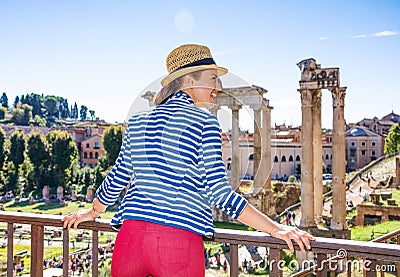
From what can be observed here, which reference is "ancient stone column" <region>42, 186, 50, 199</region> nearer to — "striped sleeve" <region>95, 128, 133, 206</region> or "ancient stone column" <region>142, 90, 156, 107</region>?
"ancient stone column" <region>142, 90, 156, 107</region>

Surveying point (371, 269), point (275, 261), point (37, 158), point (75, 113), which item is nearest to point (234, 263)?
point (275, 261)

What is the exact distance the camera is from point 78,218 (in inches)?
102

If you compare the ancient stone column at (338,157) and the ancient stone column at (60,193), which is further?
the ancient stone column at (60,193)

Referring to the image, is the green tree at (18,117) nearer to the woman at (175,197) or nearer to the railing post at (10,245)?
the railing post at (10,245)

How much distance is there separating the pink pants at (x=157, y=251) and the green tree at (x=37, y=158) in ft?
141

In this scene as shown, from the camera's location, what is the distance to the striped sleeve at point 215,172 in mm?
1880

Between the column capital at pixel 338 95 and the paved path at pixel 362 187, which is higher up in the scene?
the column capital at pixel 338 95

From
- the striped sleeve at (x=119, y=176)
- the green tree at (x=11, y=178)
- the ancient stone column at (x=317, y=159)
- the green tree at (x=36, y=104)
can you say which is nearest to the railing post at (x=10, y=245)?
the striped sleeve at (x=119, y=176)

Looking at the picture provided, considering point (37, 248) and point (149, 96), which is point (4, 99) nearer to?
point (37, 248)

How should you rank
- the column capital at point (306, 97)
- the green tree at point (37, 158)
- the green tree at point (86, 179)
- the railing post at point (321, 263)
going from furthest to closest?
1. the green tree at point (86, 179)
2. the green tree at point (37, 158)
3. the column capital at point (306, 97)
4. the railing post at point (321, 263)

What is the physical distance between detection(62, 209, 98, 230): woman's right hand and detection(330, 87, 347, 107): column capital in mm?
13604

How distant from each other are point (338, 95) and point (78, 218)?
13.8 meters

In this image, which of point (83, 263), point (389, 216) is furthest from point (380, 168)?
point (83, 263)

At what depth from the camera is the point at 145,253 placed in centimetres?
186
